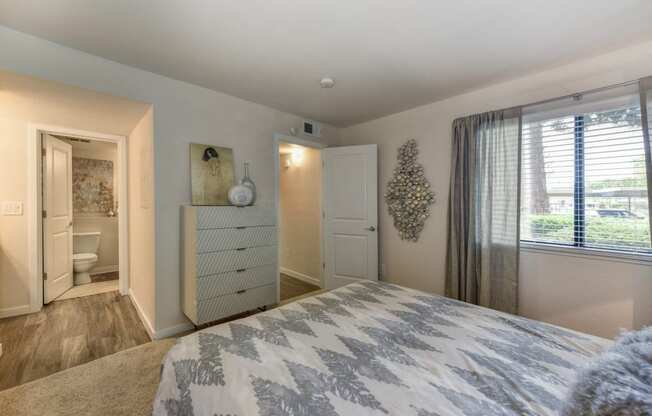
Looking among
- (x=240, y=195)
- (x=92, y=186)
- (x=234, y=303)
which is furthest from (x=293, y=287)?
(x=92, y=186)

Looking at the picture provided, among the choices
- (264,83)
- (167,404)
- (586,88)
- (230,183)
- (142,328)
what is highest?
(264,83)

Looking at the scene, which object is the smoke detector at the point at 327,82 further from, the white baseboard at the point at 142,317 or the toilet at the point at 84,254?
the toilet at the point at 84,254

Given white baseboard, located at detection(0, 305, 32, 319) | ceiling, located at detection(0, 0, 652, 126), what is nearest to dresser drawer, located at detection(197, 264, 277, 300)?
ceiling, located at detection(0, 0, 652, 126)

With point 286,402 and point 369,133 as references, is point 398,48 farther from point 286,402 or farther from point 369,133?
point 286,402

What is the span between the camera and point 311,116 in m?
3.48

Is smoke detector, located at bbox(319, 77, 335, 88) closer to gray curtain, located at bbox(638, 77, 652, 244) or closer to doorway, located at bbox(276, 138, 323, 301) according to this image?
doorway, located at bbox(276, 138, 323, 301)

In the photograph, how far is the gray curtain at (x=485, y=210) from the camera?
2.41m

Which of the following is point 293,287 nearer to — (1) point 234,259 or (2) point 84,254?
(1) point 234,259

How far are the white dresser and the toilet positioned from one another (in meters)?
2.59

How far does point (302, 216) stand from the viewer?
4.27 meters

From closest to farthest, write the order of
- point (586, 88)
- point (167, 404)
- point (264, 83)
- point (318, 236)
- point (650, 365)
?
point (650, 365) < point (167, 404) < point (586, 88) < point (264, 83) < point (318, 236)

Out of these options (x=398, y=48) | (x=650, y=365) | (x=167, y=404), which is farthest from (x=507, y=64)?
(x=167, y=404)

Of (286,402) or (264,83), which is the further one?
(264,83)

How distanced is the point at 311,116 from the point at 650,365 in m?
3.37
